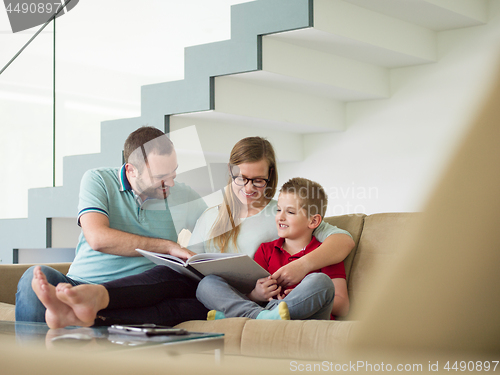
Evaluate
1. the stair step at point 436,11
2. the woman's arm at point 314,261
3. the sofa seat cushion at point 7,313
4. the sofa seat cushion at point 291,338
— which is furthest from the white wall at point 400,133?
→ the sofa seat cushion at point 7,313

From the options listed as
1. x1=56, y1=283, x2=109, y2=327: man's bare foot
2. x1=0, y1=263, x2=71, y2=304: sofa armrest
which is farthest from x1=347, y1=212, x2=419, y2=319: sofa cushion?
x1=0, y1=263, x2=71, y2=304: sofa armrest

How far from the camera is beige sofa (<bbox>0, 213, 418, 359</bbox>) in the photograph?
40.8 inches

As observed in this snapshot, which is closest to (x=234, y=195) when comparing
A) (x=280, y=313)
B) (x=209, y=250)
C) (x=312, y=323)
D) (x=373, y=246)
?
(x=209, y=250)

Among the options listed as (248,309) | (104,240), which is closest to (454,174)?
(248,309)

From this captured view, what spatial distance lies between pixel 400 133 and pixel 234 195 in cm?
151

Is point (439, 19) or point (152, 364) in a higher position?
point (439, 19)

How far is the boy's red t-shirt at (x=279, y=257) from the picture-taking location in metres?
1.56

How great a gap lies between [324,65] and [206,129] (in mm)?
683

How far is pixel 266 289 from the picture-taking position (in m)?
1.43

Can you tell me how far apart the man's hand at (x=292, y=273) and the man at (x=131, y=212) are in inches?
10.9

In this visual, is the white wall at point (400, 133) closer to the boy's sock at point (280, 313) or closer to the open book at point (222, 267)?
the open book at point (222, 267)

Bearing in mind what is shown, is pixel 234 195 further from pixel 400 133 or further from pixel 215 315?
pixel 400 133

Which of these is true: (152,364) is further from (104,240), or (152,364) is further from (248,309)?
(104,240)

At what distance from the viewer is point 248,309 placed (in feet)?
4.34
